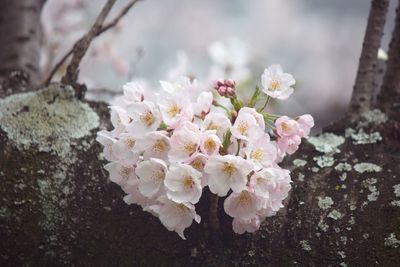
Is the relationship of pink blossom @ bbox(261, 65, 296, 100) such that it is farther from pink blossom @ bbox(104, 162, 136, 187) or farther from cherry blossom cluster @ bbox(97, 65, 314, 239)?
pink blossom @ bbox(104, 162, 136, 187)

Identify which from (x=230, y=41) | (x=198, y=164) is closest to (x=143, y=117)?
(x=198, y=164)

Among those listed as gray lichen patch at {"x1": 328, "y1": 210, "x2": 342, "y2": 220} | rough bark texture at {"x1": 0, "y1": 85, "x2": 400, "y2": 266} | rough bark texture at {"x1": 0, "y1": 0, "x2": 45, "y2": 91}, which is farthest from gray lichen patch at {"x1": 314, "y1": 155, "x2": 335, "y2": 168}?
rough bark texture at {"x1": 0, "y1": 0, "x2": 45, "y2": 91}

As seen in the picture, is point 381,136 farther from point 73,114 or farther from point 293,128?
point 73,114

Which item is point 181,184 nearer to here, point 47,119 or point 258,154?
point 258,154

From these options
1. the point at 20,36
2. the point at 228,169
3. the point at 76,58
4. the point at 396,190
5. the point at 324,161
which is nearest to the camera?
the point at 228,169

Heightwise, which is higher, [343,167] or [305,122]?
[305,122]
